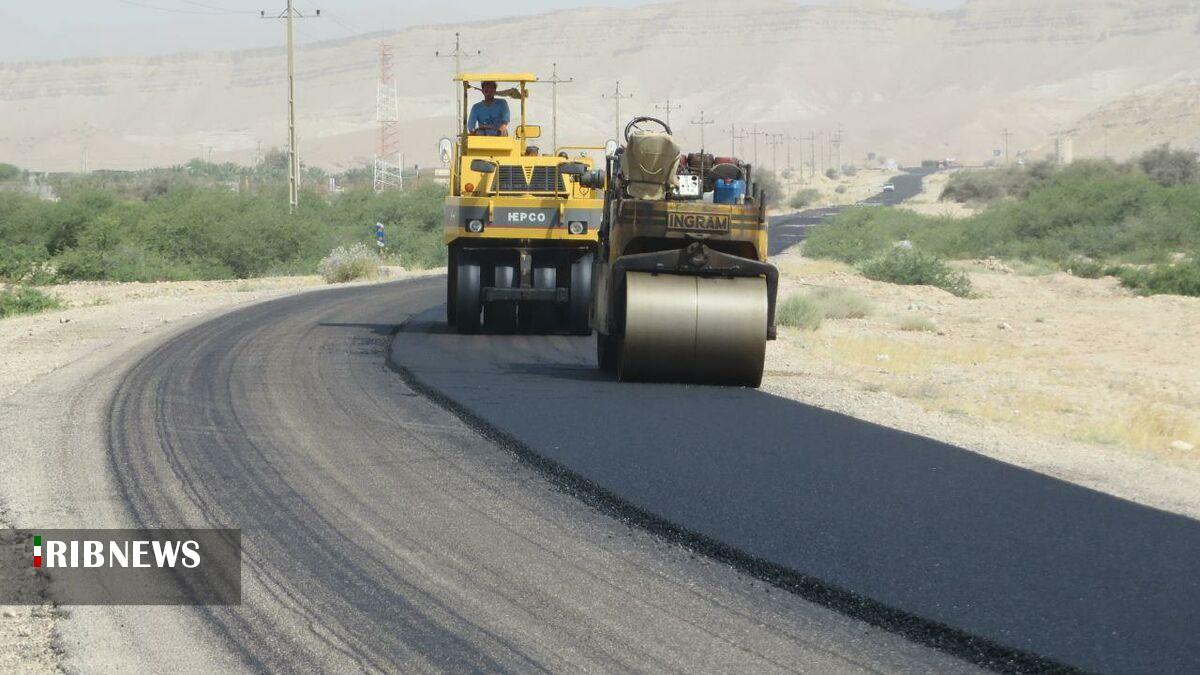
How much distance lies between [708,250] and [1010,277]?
84.2ft

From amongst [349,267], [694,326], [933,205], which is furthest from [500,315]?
[933,205]

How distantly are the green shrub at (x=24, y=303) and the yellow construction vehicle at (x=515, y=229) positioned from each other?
8.68 metres

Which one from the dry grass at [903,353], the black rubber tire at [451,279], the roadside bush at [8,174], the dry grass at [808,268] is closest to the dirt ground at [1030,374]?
the dry grass at [903,353]

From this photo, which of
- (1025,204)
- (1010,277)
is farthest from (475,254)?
(1025,204)

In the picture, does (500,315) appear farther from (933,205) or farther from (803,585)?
(933,205)

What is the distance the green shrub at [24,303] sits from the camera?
24.8m

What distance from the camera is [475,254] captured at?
782 inches

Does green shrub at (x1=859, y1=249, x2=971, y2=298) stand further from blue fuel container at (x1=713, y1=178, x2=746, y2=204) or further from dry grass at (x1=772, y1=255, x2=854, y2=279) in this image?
blue fuel container at (x1=713, y1=178, x2=746, y2=204)

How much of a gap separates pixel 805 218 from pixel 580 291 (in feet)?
214

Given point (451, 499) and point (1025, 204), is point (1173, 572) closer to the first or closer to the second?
point (451, 499)

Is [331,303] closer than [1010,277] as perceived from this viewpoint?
Yes

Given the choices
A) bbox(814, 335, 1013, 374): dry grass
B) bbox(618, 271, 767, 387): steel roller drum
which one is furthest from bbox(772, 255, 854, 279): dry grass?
bbox(618, 271, 767, 387): steel roller drum

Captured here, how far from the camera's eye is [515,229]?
19469mm

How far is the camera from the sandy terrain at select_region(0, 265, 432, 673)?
6664 mm
